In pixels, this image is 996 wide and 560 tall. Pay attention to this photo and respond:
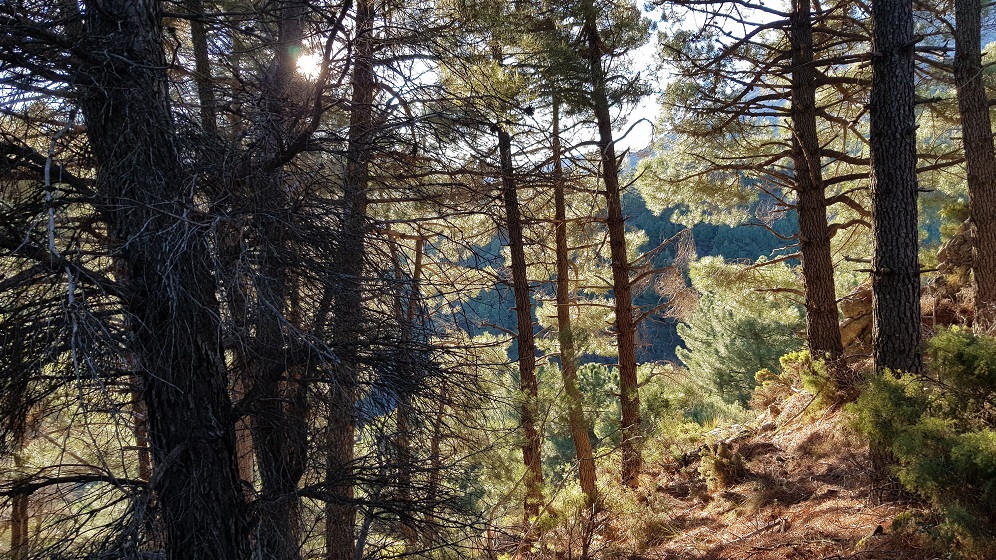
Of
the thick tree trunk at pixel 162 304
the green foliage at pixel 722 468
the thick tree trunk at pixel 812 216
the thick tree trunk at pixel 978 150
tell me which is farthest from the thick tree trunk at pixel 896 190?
the thick tree trunk at pixel 162 304

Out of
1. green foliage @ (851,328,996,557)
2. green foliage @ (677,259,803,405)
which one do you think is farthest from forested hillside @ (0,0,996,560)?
green foliage @ (677,259,803,405)

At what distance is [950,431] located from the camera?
3400 mm

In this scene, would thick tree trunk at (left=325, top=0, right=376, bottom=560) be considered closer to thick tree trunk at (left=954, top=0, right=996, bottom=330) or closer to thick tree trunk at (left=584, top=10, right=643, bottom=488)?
thick tree trunk at (left=584, top=10, right=643, bottom=488)

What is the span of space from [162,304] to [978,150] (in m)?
9.00

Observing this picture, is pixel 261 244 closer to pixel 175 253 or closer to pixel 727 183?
pixel 175 253

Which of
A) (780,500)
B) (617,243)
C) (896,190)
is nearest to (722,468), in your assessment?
(780,500)

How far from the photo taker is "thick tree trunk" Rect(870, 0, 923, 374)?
480 centimetres

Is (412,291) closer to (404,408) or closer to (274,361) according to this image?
(404,408)

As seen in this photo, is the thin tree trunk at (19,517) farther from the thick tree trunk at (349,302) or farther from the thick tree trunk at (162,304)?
the thick tree trunk at (349,302)

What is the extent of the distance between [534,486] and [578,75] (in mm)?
4991

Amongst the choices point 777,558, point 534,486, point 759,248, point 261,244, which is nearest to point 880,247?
point 777,558

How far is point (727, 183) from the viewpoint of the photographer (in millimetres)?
9062

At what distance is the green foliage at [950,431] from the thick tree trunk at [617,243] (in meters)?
3.59

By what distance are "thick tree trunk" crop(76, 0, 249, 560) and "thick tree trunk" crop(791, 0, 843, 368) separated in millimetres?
6706
